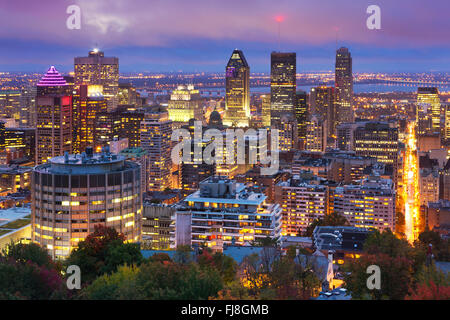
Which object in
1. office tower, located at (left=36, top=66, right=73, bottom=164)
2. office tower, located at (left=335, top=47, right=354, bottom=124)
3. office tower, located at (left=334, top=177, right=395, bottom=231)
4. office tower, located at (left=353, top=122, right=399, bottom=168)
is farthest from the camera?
office tower, located at (left=335, top=47, right=354, bottom=124)

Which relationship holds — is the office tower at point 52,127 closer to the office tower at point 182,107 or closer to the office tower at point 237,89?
the office tower at point 182,107

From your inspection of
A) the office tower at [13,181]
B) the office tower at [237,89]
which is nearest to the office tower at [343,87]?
the office tower at [237,89]

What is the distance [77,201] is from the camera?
27844 millimetres

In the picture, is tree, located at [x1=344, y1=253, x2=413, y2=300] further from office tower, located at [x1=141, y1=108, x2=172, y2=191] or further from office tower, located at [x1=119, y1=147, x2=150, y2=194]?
office tower, located at [x1=141, y1=108, x2=172, y2=191]

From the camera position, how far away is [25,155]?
83.1 meters

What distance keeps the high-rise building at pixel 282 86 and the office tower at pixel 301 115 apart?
4.06 ft

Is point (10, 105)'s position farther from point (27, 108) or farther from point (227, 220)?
point (227, 220)

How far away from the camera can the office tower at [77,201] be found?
2781 centimetres

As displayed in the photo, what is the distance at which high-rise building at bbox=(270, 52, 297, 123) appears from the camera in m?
116

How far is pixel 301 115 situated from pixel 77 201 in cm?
8638

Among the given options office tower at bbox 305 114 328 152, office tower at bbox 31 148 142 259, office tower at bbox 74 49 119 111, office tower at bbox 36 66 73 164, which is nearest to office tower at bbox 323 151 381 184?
office tower at bbox 305 114 328 152

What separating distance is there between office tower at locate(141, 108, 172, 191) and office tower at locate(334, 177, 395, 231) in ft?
87.4
